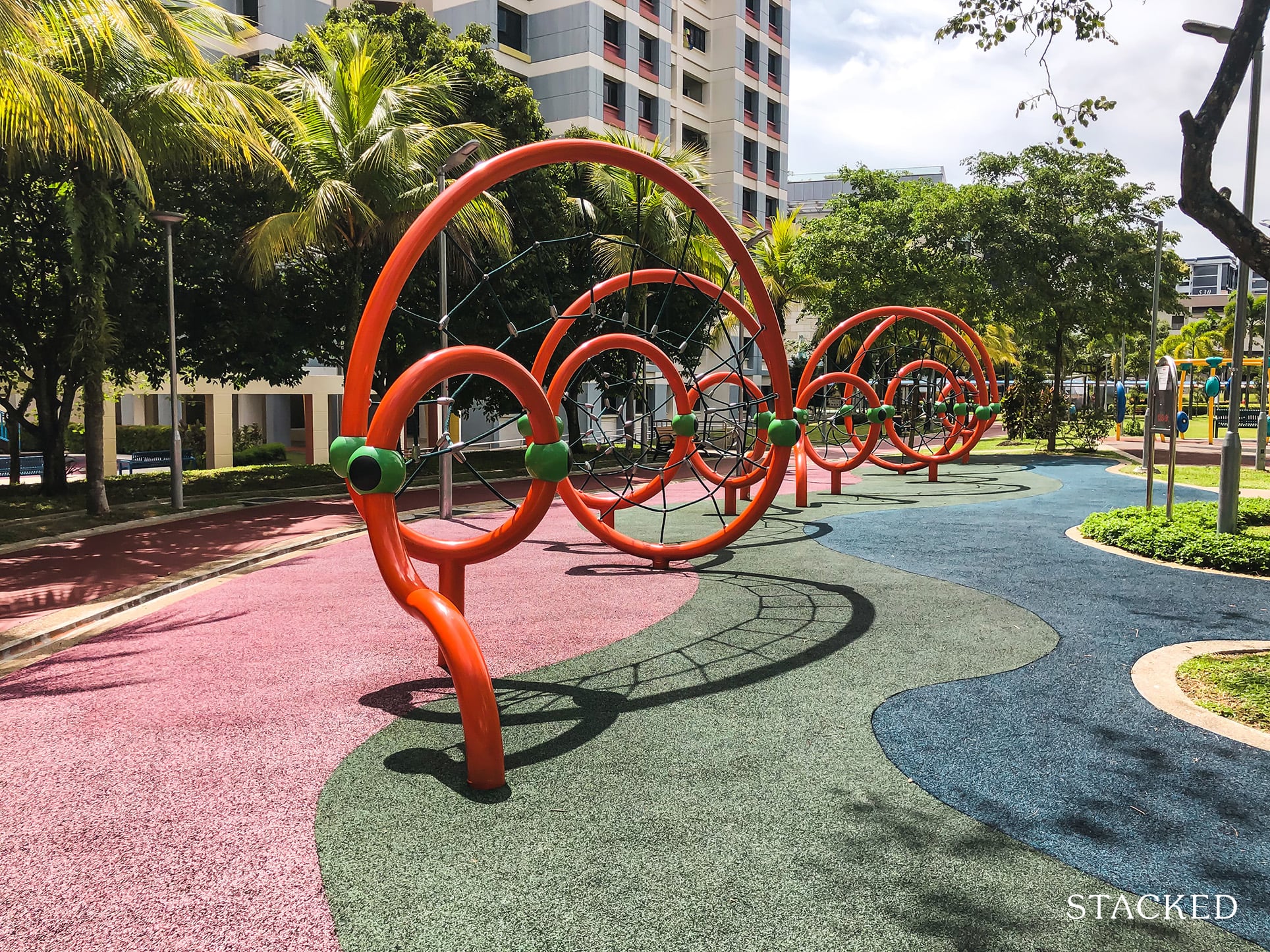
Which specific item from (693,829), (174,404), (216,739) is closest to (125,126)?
(174,404)

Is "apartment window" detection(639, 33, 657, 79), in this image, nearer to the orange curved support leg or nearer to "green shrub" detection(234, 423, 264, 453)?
"green shrub" detection(234, 423, 264, 453)

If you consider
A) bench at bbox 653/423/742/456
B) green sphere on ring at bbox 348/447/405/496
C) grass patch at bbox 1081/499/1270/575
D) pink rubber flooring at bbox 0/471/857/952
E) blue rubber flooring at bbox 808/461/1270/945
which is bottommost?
pink rubber flooring at bbox 0/471/857/952

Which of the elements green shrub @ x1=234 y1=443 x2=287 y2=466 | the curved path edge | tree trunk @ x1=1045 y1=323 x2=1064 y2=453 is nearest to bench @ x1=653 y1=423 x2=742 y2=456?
the curved path edge

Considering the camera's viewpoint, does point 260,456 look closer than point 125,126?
No

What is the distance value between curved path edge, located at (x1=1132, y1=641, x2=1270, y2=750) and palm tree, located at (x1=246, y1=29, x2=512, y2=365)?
14440 mm

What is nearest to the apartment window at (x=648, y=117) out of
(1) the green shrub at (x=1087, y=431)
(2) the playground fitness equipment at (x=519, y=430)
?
(1) the green shrub at (x=1087, y=431)

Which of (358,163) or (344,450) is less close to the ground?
(358,163)

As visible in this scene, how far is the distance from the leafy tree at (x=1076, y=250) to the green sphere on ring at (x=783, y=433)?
65.3 ft

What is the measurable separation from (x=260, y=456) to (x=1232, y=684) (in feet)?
99.9

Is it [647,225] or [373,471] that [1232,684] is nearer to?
[373,471]

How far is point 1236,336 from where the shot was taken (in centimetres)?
1722

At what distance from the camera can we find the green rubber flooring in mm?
3609

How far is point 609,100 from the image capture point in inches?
1614

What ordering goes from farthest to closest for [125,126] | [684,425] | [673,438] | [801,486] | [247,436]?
1. [247,436]
2. [673,438]
3. [801,486]
4. [125,126]
5. [684,425]
